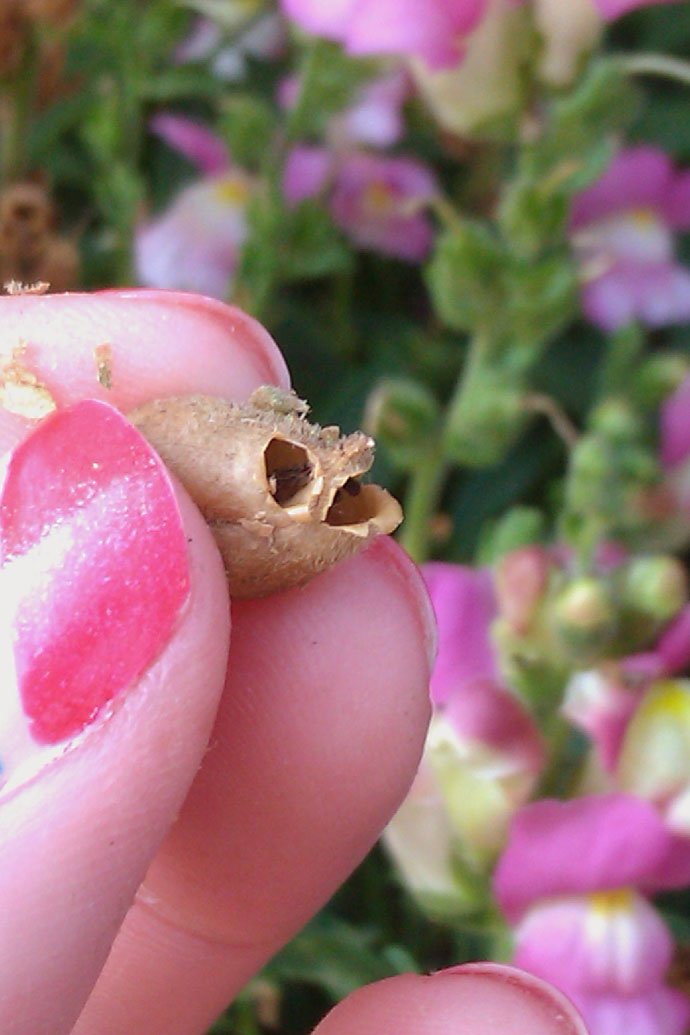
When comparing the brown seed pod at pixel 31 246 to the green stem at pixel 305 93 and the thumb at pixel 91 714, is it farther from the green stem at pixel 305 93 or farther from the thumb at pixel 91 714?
the thumb at pixel 91 714

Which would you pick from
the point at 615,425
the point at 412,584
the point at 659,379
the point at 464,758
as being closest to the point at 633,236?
the point at 659,379

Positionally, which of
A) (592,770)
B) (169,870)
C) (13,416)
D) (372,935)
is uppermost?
(13,416)

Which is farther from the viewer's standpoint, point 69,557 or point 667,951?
point 667,951

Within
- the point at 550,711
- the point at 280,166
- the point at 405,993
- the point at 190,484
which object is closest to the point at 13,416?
the point at 190,484

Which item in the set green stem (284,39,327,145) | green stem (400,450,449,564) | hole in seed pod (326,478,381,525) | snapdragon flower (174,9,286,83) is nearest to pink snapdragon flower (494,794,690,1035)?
green stem (400,450,449,564)

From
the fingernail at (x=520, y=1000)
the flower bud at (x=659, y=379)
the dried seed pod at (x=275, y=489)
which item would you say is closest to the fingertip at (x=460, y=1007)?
the fingernail at (x=520, y=1000)

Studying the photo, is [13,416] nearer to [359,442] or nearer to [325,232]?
[359,442]
